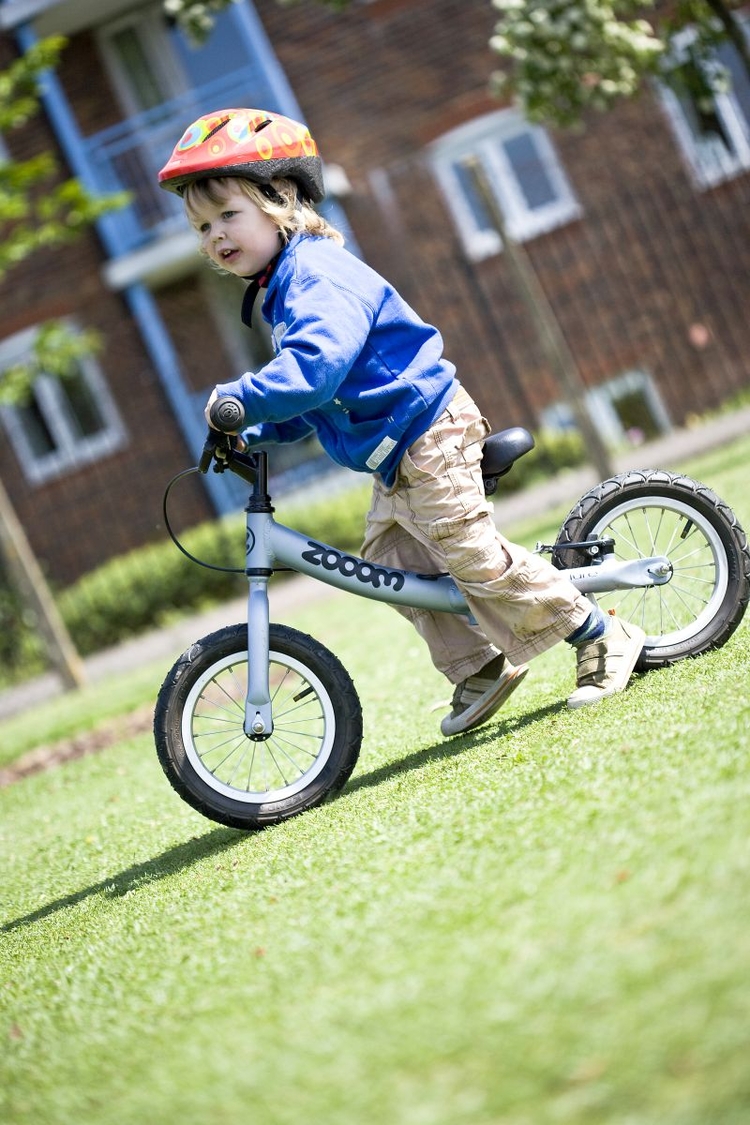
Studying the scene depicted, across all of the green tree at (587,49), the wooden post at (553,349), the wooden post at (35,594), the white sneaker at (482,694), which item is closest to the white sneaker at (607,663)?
the white sneaker at (482,694)

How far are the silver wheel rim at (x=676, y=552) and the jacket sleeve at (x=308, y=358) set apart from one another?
1056 millimetres

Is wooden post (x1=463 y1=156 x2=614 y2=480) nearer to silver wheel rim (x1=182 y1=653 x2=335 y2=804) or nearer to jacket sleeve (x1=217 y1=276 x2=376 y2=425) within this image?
silver wheel rim (x1=182 y1=653 x2=335 y2=804)

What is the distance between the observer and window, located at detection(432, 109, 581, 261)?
655 inches

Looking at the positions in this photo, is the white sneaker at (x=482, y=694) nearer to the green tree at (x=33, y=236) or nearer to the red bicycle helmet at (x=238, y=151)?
the red bicycle helmet at (x=238, y=151)

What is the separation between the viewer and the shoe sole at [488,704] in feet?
14.9

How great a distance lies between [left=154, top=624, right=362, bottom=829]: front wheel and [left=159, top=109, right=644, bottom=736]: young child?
19.1 inches

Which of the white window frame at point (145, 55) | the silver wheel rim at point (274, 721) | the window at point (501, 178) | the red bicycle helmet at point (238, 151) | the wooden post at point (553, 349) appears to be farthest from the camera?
the white window frame at point (145, 55)

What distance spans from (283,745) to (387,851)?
1136mm

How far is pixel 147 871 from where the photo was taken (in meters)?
4.27

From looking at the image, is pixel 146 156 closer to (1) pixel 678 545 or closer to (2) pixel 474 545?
(1) pixel 678 545

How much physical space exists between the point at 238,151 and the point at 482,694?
1806 mm

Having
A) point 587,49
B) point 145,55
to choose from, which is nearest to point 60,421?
point 145,55

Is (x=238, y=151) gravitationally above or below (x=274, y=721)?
above

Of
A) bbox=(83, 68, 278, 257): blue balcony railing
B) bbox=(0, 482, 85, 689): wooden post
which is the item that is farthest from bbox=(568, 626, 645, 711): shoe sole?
bbox=(83, 68, 278, 257): blue balcony railing
